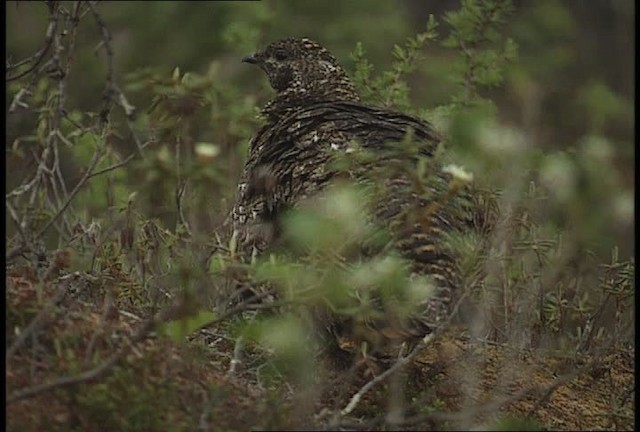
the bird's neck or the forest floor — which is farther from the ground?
the bird's neck

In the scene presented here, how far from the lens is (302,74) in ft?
22.8

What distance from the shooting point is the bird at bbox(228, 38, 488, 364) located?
180 inches

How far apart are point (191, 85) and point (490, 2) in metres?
3.60

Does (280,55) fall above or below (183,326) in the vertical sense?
above

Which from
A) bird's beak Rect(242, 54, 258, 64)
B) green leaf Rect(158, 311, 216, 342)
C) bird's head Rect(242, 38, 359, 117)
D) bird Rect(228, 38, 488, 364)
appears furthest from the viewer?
bird's beak Rect(242, 54, 258, 64)

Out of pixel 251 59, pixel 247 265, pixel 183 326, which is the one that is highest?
pixel 251 59

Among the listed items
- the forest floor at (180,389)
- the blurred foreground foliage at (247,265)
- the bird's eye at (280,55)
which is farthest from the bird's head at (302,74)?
the forest floor at (180,389)

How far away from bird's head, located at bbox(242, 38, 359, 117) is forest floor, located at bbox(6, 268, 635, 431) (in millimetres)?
2086

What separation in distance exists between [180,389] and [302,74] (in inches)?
127

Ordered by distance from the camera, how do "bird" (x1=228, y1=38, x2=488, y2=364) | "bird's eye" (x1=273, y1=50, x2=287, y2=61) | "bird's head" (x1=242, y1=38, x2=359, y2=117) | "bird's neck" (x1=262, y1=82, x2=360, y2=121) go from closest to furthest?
"bird" (x1=228, y1=38, x2=488, y2=364)
"bird's neck" (x1=262, y1=82, x2=360, y2=121)
"bird's head" (x1=242, y1=38, x2=359, y2=117)
"bird's eye" (x1=273, y1=50, x2=287, y2=61)

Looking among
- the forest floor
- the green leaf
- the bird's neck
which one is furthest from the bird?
the green leaf

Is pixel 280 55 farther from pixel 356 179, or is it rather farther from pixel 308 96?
pixel 356 179

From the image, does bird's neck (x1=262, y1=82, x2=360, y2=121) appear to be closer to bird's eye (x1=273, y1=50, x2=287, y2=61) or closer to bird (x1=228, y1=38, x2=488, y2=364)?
bird (x1=228, y1=38, x2=488, y2=364)

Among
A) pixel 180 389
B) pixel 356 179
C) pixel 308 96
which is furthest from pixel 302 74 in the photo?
pixel 180 389
